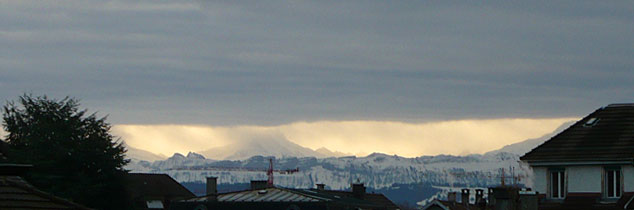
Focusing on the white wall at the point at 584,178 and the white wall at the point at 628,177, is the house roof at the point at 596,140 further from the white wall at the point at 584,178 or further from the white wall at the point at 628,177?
the white wall at the point at 628,177

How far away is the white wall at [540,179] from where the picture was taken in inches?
2603

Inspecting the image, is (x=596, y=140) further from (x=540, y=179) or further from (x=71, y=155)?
(x=71, y=155)

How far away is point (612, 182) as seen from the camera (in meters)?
64.8

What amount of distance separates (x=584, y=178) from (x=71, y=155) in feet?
165

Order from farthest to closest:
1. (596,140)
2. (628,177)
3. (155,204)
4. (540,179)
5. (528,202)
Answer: (155,204)
(540,179)
(596,140)
(628,177)
(528,202)

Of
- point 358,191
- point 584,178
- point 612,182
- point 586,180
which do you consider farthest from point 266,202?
point 612,182

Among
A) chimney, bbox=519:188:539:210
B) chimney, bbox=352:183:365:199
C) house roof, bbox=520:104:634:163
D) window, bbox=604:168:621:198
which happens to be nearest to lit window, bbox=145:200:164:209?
chimney, bbox=352:183:365:199

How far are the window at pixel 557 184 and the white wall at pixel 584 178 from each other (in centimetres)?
45

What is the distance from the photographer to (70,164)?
101 metres

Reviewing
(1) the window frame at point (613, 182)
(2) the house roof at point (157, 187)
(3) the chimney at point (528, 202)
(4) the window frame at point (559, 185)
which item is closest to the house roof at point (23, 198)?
(3) the chimney at point (528, 202)

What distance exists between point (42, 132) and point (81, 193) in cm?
904

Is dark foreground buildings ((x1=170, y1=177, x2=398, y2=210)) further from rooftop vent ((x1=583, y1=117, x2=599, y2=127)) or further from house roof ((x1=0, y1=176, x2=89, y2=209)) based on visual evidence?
house roof ((x1=0, y1=176, x2=89, y2=209))

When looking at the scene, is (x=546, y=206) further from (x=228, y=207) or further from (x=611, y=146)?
(x=228, y=207)

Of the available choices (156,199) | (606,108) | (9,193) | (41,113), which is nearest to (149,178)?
(156,199)
